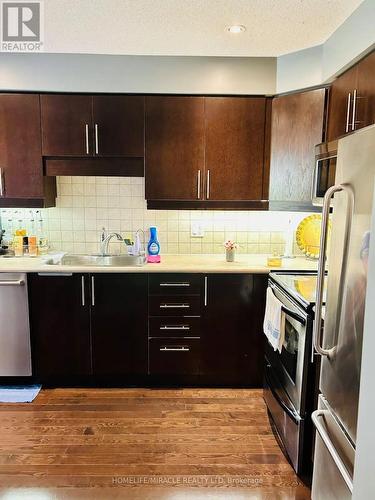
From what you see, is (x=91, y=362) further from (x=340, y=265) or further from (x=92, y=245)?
(x=340, y=265)

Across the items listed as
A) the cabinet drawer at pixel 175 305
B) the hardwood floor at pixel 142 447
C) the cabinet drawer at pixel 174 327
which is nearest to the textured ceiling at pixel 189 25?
the cabinet drawer at pixel 175 305

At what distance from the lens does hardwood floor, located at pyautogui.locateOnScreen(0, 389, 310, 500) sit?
6.36ft

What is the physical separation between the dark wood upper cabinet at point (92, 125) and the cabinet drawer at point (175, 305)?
3.67ft

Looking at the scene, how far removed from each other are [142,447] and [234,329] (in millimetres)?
1053

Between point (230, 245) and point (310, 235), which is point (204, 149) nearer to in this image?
point (230, 245)

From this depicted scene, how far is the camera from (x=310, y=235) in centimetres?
309

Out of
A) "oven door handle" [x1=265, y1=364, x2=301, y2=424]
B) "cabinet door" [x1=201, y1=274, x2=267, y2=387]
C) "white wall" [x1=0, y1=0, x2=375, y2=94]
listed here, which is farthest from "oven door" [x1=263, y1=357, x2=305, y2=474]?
"white wall" [x1=0, y1=0, x2=375, y2=94]

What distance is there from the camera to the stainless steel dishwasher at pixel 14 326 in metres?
2.77

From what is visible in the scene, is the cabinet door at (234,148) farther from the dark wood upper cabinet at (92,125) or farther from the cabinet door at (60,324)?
the cabinet door at (60,324)

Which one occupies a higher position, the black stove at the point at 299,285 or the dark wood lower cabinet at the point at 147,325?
the black stove at the point at 299,285

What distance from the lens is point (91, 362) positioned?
2896 mm

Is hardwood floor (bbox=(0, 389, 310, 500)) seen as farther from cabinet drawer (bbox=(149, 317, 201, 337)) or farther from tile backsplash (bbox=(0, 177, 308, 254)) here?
tile backsplash (bbox=(0, 177, 308, 254))

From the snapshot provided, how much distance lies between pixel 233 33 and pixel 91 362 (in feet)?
8.19

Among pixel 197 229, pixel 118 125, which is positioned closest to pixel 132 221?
pixel 197 229
